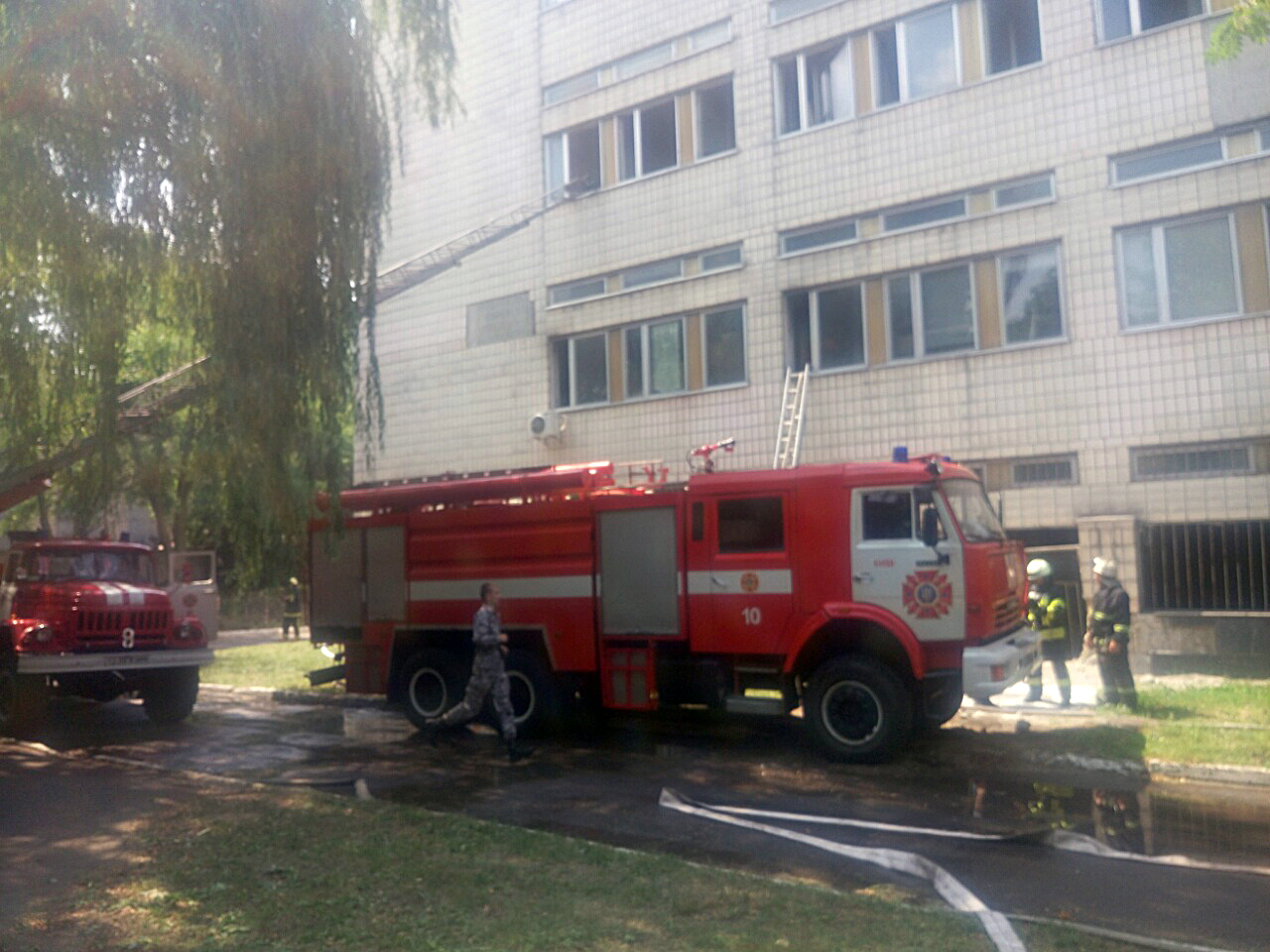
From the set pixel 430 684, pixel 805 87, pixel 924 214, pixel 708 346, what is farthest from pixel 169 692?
pixel 805 87

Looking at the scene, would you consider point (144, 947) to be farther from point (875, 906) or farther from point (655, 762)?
point (655, 762)

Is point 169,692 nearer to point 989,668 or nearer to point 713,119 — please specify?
point 989,668

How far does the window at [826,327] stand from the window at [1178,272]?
3.81 meters

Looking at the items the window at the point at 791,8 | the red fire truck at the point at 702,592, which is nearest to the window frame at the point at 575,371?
the window at the point at 791,8

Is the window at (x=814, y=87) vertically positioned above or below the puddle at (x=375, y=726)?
above

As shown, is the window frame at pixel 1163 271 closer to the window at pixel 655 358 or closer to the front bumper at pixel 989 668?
the front bumper at pixel 989 668

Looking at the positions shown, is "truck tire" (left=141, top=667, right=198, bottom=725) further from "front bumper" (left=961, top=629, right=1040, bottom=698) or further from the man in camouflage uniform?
"front bumper" (left=961, top=629, right=1040, bottom=698)

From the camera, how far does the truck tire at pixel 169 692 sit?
553 inches

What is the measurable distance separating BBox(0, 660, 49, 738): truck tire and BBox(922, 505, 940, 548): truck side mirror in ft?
33.5

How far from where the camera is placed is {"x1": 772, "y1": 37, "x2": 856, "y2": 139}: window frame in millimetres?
17531

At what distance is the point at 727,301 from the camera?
728 inches

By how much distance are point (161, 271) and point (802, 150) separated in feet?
33.6

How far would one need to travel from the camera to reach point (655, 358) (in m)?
19.6

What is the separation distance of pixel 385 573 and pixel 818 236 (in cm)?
869
